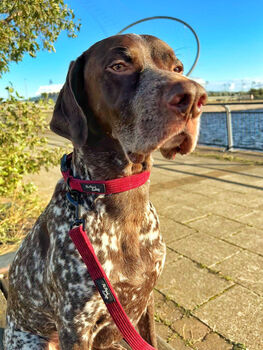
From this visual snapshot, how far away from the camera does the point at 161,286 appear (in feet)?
9.98

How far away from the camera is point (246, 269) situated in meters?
3.21

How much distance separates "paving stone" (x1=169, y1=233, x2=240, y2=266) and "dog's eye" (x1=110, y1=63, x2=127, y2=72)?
235 centimetres

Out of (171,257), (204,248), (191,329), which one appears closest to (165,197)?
(204,248)

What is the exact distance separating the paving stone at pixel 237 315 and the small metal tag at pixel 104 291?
48.6 inches

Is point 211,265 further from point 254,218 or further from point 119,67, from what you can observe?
point 119,67

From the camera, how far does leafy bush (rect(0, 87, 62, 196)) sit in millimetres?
3994

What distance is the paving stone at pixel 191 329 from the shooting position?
2.38m

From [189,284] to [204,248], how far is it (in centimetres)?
75

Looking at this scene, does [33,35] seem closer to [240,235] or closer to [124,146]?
[124,146]

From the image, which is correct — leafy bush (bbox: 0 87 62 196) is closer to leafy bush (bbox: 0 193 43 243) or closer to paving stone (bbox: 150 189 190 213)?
leafy bush (bbox: 0 193 43 243)

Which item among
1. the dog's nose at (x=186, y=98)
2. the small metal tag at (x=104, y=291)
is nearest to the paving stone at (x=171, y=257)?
the small metal tag at (x=104, y=291)

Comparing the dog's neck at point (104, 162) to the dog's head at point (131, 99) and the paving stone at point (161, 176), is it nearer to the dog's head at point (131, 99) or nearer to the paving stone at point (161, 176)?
the dog's head at point (131, 99)

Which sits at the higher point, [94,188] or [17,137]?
[17,137]

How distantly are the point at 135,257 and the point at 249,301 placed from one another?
145 centimetres
